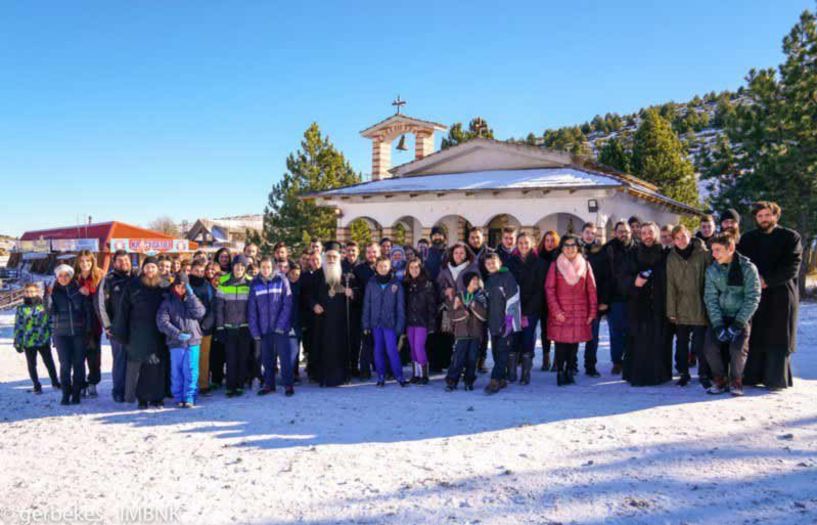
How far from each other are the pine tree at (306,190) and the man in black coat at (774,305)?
2246 centimetres

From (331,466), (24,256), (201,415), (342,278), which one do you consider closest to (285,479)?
(331,466)

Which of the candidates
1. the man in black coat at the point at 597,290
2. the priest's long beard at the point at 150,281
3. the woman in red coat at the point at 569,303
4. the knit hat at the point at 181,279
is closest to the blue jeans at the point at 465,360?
the woman in red coat at the point at 569,303

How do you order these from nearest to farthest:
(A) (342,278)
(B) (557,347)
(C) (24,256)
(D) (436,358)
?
(B) (557,347)
(A) (342,278)
(D) (436,358)
(C) (24,256)

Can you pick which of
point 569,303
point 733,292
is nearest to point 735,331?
point 733,292

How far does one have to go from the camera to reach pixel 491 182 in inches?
658

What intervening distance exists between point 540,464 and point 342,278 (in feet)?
12.6

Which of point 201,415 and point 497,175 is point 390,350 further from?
point 497,175

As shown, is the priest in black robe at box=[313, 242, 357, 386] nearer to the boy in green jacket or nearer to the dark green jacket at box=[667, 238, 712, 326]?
the dark green jacket at box=[667, 238, 712, 326]

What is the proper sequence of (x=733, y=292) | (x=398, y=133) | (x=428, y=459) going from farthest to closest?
1. (x=398, y=133)
2. (x=733, y=292)
3. (x=428, y=459)

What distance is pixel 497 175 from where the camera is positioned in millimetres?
17875

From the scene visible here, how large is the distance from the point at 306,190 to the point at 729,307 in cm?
2338

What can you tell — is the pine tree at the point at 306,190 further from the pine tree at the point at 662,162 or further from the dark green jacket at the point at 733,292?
the dark green jacket at the point at 733,292

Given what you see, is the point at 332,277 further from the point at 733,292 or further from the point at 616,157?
the point at 616,157

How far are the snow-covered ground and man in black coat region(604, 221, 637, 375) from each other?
1050mm
